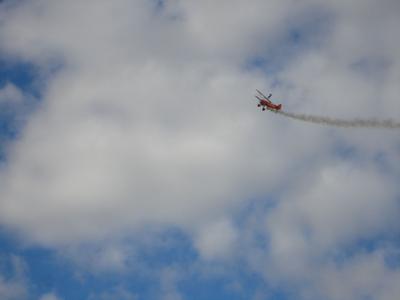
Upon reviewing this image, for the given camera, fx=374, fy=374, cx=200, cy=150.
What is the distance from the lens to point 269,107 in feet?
420
